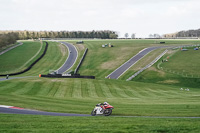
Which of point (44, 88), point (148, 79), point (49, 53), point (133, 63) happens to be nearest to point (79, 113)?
point (44, 88)

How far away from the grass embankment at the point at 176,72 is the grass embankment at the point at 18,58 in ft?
157

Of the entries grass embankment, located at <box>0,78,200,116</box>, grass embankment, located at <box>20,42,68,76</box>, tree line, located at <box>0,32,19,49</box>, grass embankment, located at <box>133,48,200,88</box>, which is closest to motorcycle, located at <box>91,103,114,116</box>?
grass embankment, located at <box>0,78,200,116</box>

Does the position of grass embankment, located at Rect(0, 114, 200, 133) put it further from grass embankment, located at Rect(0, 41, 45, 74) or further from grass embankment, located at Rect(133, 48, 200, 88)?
grass embankment, located at Rect(0, 41, 45, 74)

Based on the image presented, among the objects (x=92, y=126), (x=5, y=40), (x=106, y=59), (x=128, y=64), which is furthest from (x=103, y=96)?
(x=5, y=40)

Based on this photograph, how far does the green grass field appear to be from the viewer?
18094 mm

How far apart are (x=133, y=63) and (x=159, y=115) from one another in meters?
70.1

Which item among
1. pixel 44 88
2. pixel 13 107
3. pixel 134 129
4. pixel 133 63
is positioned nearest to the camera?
pixel 134 129

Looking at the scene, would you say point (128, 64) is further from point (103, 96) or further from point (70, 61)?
point (103, 96)

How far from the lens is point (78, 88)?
50.6 m

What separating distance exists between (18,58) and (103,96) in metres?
80.7

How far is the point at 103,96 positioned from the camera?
4281cm

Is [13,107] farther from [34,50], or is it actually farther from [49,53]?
[34,50]

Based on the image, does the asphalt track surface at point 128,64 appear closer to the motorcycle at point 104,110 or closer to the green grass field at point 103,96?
the green grass field at point 103,96

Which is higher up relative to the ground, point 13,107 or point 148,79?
point 13,107
